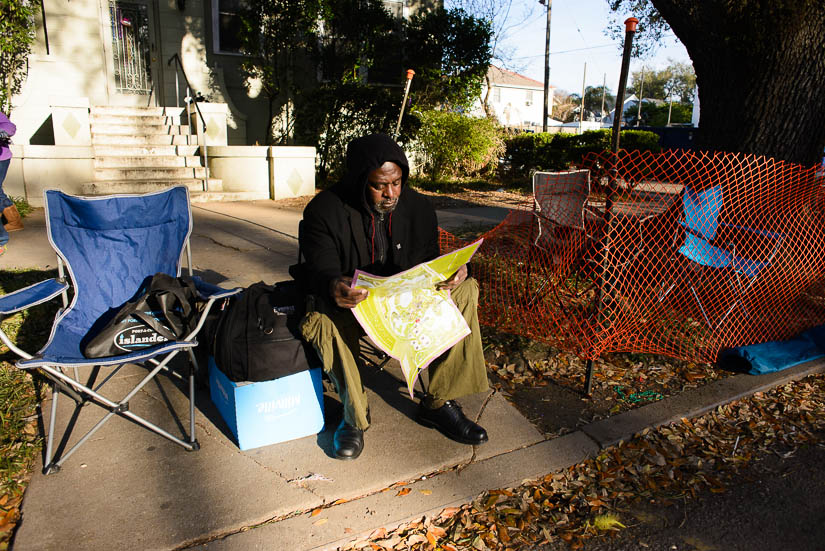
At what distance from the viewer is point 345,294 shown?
8.95 ft

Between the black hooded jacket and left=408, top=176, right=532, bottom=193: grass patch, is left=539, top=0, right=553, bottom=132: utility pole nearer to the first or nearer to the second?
left=408, top=176, right=532, bottom=193: grass patch

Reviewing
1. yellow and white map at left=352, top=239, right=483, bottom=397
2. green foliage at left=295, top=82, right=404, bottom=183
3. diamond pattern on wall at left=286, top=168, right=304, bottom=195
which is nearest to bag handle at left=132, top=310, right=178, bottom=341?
yellow and white map at left=352, top=239, right=483, bottom=397

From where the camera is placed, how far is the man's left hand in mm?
2914

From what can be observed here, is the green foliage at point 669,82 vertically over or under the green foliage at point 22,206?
over

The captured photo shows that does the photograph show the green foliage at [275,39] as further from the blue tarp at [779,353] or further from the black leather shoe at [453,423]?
the black leather shoe at [453,423]

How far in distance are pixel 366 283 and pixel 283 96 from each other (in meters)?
11.4

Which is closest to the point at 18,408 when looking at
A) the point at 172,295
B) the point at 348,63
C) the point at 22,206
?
the point at 172,295

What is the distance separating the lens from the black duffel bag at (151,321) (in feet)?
9.62

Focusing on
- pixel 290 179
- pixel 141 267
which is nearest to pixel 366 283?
pixel 141 267

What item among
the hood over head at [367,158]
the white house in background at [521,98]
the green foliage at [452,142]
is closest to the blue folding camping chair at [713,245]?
the hood over head at [367,158]

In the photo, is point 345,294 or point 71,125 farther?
point 71,125

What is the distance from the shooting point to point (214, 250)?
6586 mm

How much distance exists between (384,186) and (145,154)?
8.98 metres

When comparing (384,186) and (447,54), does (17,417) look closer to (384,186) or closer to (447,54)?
(384,186)
